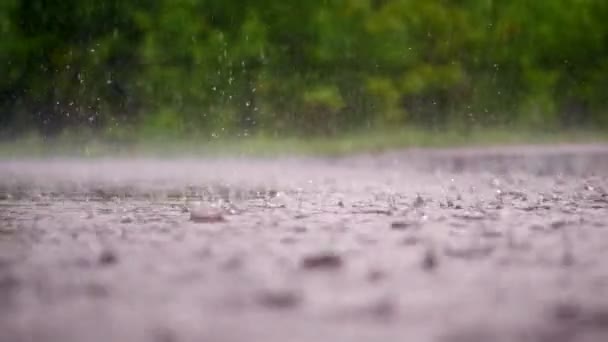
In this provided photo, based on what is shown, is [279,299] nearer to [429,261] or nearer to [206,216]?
[429,261]

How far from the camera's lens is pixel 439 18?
12.9 meters

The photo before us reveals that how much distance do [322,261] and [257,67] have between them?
11004 millimetres

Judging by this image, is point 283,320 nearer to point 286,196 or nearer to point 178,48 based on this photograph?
point 286,196

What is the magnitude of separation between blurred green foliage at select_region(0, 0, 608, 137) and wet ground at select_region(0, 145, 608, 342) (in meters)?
9.16

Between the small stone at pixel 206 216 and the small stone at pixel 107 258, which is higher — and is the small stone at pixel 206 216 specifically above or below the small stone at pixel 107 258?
above

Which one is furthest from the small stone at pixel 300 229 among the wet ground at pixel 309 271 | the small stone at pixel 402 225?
the small stone at pixel 402 225

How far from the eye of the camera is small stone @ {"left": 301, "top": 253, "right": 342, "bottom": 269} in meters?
1.44

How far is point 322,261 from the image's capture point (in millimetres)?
1485

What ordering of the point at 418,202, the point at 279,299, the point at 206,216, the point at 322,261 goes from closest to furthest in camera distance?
the point at 279,299 < the point at 322,261 < the point at 206,216 < the point at 418,202

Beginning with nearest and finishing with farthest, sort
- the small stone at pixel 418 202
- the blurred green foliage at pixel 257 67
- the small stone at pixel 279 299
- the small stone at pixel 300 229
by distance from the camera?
the small stone at pixel 279 299, the small stone at pixel 300 229, the small stone at pixel 418 202, the blurred green foliage at pixel 257 67

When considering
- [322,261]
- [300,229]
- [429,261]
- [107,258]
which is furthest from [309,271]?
[300,229]

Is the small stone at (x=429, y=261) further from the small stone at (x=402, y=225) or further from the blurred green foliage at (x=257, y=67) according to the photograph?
the blurred green foliage at (x=257, y=67)

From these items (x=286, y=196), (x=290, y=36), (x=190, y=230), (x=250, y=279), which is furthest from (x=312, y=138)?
(x=250, y=279)

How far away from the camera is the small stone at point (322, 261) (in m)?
1.44
